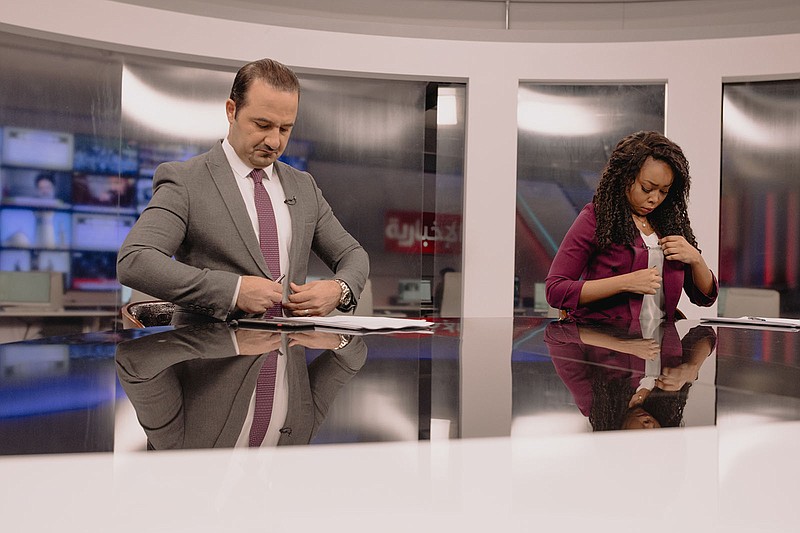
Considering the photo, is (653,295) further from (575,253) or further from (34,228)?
(34,228)

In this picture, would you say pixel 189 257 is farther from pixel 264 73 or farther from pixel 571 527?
pixel 571 527

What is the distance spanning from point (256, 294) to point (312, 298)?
7.5 inches

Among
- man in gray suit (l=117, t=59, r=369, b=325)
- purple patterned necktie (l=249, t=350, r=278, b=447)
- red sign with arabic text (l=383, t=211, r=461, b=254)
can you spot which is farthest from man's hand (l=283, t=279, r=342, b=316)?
red sign with arabic text (l=383, t=211, r=461, b=254)

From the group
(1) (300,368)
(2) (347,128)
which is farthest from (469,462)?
(2) (347,128)

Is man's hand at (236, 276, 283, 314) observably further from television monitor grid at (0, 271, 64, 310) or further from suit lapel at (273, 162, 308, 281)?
television monitor grid at (0, 271, 64, 310)

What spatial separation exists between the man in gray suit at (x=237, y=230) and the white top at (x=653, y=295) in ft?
3.36

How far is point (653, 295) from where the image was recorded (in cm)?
276

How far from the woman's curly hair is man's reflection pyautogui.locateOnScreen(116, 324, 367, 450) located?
1.66m

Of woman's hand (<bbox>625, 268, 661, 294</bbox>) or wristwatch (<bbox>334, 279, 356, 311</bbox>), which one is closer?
wristwatch (<bbox>334, 279, 356, 311</bbox>)

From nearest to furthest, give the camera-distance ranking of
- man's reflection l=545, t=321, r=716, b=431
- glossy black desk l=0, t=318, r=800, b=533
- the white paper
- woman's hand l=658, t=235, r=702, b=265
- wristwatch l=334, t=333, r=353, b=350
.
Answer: glossy black desk l=0, t=318, r=800, b=533
man's reflection l=545, t=321, r=716, b=431
wristwatch l=334, t=333, r=353, b=350
the white paper
woman's hand l=658, t=235, r=702, b=265

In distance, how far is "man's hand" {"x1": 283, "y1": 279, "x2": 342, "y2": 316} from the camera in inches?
81.3

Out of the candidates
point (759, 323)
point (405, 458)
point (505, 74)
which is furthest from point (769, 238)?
point (405, 458)

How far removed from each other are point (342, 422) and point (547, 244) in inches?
208

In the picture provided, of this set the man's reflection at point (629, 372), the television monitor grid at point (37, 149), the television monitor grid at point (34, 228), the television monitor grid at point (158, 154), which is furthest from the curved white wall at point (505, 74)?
the man's reflection at point (629, 372)
